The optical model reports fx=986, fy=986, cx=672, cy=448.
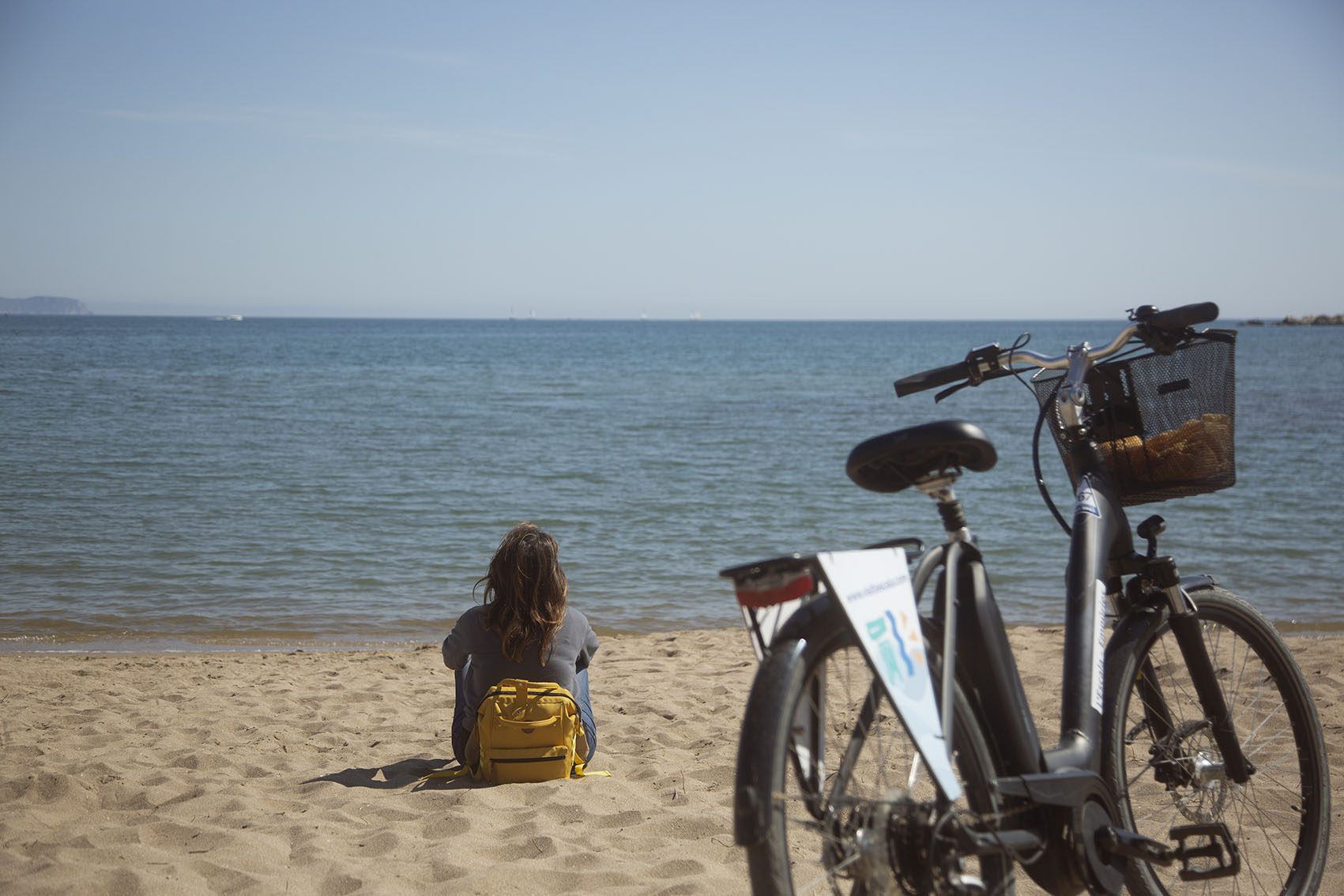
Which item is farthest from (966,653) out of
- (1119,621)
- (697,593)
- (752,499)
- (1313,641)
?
(752,499)

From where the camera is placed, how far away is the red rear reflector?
1744 mm

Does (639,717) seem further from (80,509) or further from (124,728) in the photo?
(80,509)

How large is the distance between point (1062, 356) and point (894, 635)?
125cm

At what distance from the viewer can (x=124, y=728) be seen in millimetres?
5137

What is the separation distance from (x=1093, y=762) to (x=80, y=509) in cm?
1404

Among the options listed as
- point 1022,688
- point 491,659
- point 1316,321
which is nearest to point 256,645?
point 491,659

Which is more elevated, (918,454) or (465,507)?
(918,454)

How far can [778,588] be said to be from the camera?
1.75 meters

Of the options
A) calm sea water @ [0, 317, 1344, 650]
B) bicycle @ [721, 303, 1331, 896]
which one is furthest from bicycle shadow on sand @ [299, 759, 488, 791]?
calm sea water @ [0, 317, 1344, 650]

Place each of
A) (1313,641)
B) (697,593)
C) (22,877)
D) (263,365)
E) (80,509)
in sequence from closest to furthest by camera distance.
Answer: (22,877) < (1313,641) < (697,593) < (80,509) < (263,365)

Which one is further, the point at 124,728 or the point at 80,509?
the point at 80,509

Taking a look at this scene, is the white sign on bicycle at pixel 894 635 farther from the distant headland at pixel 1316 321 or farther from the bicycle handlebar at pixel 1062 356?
the distant headland at pixel 1316 321

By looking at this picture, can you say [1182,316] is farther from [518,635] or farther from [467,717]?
[467,717]

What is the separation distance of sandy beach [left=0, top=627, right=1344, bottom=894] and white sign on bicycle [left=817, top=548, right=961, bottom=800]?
1506mm
